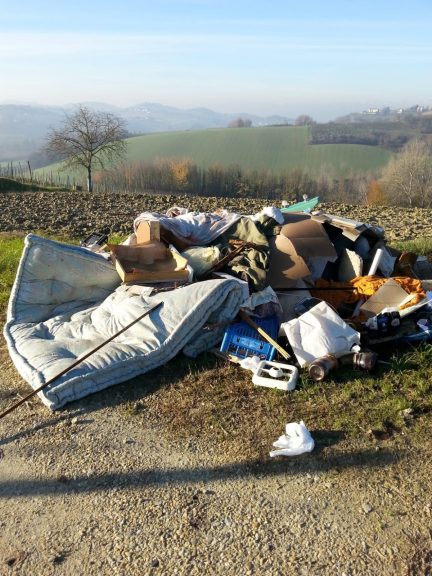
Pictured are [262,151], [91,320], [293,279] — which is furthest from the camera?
[262,151]

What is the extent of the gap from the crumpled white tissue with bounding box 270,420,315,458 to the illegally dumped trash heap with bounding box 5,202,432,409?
0.46 m

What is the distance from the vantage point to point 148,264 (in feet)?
17.5

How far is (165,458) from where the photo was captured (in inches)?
128

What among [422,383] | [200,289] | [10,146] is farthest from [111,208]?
[10,146]

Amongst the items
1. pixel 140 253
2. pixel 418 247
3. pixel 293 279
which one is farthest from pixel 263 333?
pixel 418 247

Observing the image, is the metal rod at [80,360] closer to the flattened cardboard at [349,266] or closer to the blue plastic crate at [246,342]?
the blue plastic crate at [246,342]

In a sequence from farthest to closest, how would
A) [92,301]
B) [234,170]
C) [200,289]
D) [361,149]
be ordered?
[361,149] → [234,170] → [92,301] → [200,289]

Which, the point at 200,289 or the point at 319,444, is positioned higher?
the point at 200,289

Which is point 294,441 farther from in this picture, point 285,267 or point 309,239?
point 309,239

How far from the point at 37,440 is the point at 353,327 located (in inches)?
108

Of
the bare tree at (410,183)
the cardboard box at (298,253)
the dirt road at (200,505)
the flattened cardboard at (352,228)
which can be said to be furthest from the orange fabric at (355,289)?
the bare tree at (410,183)

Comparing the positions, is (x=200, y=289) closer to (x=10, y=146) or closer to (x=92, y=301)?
(x=92, y=301)

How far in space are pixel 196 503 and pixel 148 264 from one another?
2.91m

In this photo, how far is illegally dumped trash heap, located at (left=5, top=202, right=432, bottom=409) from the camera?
4.07m
